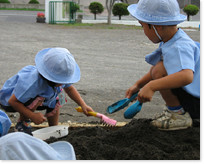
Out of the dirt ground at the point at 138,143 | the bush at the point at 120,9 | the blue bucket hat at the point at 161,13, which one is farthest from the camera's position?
the bush at the point at 120,9

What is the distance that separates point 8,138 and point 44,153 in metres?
0.20

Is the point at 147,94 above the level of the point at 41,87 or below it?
above

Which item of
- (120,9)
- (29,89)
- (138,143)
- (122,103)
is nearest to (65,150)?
(138,143)

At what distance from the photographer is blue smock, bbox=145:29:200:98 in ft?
8.16

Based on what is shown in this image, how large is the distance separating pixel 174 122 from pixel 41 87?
1150 mm

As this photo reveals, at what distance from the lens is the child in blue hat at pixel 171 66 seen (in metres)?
2.49

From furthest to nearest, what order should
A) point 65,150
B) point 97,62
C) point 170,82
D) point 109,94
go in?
point 97,62, point 109,94, point 170,82, point 65,150

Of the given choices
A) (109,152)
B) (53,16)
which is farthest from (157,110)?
(53,16)

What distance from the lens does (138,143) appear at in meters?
2.57

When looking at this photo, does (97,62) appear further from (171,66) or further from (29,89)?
(171,66)

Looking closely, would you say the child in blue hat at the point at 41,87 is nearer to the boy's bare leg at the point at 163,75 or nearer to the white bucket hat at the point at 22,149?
the boy's bare leg at the point at 163,75

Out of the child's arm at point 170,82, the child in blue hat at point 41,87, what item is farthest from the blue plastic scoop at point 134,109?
the child in blue hat at point 41,87

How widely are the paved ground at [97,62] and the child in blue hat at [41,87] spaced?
1.68ft

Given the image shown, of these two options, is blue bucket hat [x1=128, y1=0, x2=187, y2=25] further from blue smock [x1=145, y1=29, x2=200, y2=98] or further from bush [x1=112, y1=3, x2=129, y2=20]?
bush [x1=112, y1=3, x2=129, y2=20]
